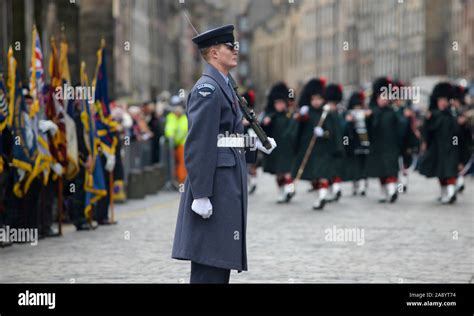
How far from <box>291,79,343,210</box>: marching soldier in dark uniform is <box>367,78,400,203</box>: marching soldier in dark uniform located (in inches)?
51.4

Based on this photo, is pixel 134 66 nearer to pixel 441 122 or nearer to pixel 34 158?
pixel 441 122

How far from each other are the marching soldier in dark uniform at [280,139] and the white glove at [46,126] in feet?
27.4

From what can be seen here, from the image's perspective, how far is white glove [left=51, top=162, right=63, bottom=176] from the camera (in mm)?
17938

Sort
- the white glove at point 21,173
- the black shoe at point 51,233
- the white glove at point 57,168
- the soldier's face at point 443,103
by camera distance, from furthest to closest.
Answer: the soldier's face at point 443,103 < the black shoe at point 51,233 < the white glove at point 57,168 < the white glove at point 21,173

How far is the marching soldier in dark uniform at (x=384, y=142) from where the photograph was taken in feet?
83.9

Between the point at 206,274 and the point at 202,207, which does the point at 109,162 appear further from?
the point at 202,207

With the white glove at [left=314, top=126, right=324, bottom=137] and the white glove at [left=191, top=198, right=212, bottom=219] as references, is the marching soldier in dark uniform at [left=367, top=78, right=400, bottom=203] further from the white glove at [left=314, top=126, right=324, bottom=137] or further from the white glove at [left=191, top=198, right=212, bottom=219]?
the white glove at [left=191, top=198, right=212, bottom=219]

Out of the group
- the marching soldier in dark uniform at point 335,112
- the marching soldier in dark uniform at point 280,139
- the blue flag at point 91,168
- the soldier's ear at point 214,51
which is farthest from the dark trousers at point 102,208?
the soldier's ear at point 214,51

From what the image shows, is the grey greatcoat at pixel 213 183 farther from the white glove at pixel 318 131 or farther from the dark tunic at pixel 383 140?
the dark tunic at pixel 383 140

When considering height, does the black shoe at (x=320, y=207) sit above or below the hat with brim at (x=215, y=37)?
below

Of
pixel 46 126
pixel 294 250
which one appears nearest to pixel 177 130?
pixel 46 126

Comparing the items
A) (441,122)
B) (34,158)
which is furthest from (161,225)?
(441,122)

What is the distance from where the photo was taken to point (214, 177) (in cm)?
923

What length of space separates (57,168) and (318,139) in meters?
7.64
